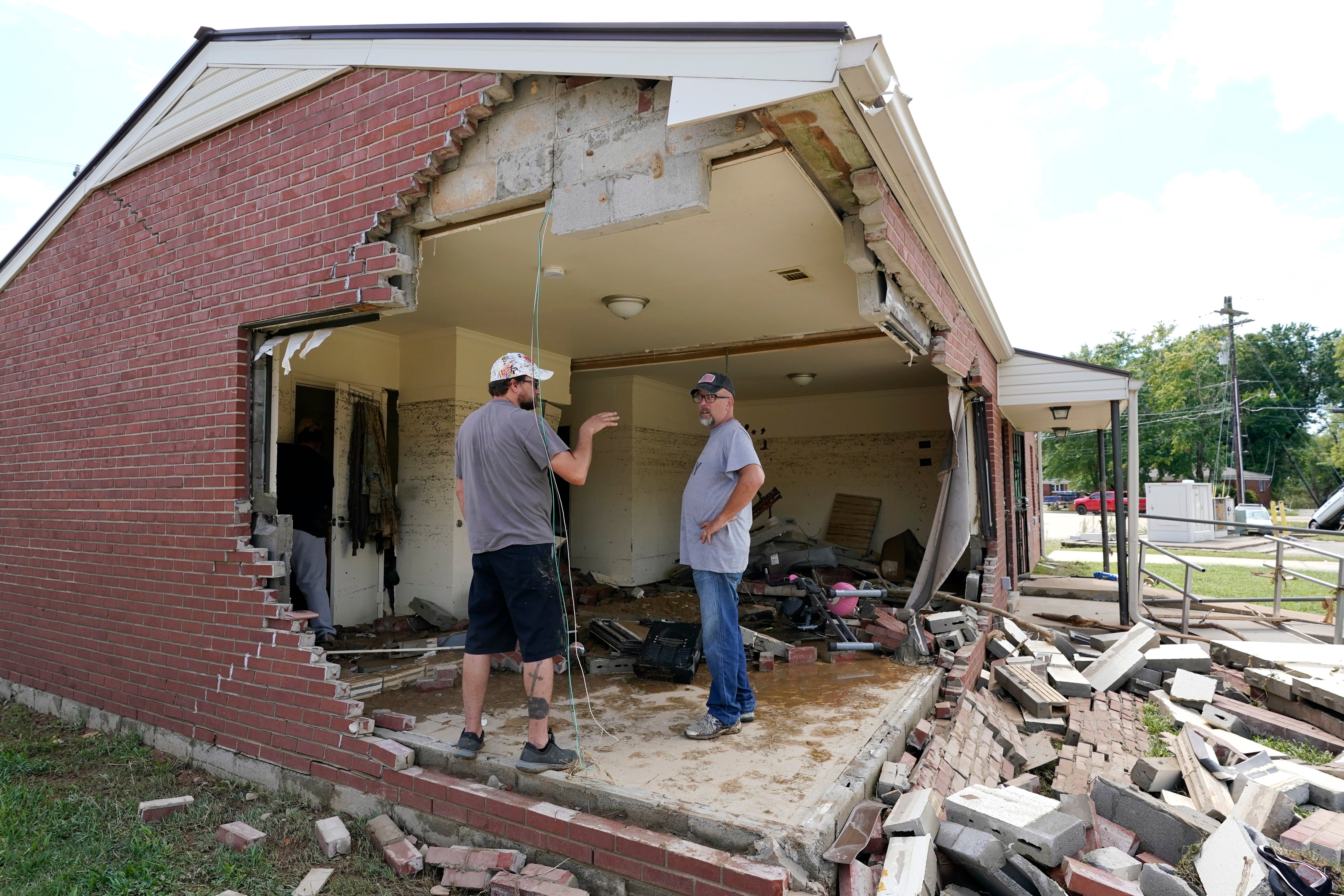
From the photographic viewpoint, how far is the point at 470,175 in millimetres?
3742

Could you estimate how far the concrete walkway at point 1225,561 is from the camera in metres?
14.9

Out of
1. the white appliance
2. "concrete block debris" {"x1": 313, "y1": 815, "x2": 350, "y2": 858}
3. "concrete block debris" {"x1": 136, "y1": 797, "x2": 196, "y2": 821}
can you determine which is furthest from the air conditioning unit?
the white appliance

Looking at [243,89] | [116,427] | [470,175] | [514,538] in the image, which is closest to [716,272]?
[470,175]

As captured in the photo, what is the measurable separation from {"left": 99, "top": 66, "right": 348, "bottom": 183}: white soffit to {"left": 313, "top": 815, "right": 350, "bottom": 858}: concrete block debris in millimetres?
4032

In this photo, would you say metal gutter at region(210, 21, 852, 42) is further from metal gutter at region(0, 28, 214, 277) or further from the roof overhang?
the roof overhang

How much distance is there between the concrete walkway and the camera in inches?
586

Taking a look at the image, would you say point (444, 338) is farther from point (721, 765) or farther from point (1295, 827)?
point (1295, 827)

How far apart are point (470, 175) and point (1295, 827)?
509 cm

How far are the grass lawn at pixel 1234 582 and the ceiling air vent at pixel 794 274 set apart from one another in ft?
22.6

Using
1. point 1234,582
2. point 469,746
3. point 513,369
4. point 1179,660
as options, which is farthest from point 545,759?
point 1234,582

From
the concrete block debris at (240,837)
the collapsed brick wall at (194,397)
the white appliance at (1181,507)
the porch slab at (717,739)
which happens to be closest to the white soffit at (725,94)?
the collapsed brick wall at (194,397)

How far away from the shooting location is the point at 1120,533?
7598 millimetres

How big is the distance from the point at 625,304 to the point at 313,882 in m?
4.43

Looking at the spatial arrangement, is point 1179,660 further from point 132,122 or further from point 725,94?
point 132,122
